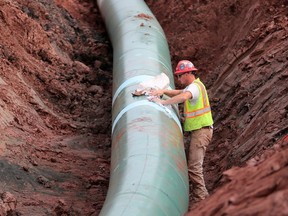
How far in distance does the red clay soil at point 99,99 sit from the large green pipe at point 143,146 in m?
0.77

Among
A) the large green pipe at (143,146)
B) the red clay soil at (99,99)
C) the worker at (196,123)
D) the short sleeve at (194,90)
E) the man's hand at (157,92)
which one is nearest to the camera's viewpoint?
the large green pipe at (143,146)

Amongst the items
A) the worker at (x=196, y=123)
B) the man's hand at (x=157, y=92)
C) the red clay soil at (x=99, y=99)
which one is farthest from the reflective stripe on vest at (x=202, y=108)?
the red clay soil at (x=99, y=99)

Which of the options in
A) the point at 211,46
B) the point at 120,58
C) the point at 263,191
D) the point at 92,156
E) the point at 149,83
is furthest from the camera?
the point at 211,46

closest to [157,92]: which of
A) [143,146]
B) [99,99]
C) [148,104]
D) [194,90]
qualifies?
[148,104]

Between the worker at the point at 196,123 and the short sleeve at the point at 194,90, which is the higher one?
the short sleeve at the point at 194,90

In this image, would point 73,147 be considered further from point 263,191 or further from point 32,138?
point 263,191

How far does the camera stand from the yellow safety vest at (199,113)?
24.9ft

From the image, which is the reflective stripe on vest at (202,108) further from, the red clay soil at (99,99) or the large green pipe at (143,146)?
the red clay soil at (99,99)

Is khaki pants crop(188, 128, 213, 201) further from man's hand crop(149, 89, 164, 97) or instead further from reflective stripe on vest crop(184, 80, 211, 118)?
man's hand crop(149, 89, 164, 97)

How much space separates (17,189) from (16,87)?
2.64 metres

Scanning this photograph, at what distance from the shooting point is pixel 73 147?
909 centimetres

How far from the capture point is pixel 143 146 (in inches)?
272

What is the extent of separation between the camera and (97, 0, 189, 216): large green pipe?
19.9 ft

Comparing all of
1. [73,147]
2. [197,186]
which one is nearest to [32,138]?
[73,147]
